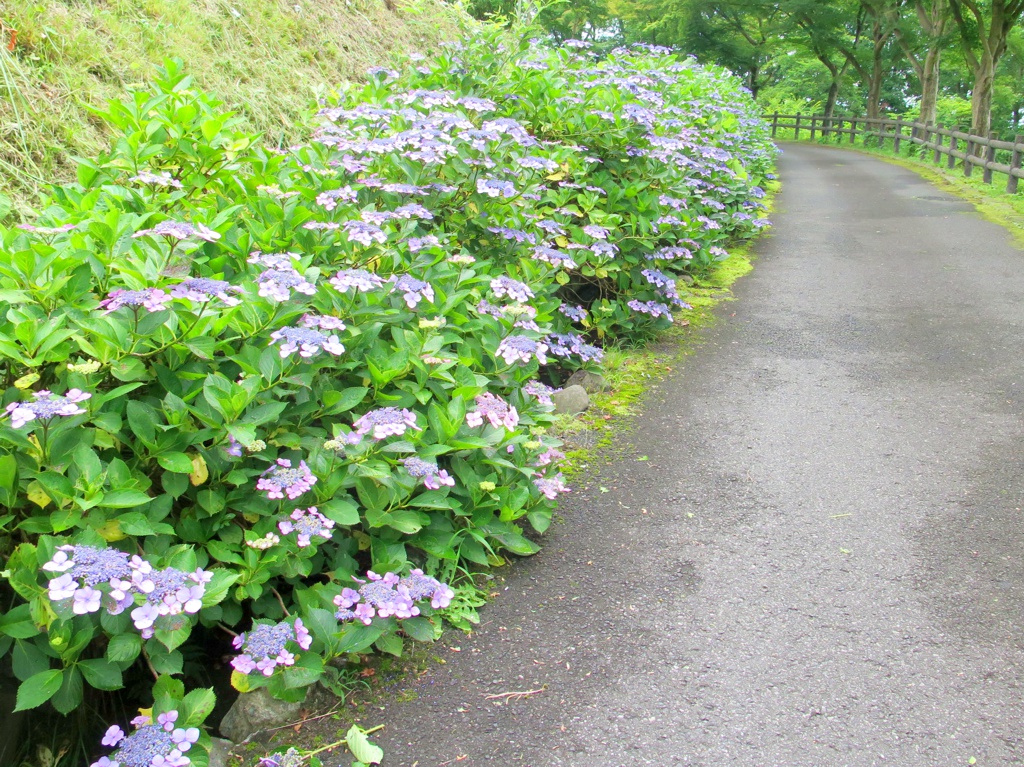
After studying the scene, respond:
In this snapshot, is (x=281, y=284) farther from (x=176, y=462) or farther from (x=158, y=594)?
(x=158, y=594)

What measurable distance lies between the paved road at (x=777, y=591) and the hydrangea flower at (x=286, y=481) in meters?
0.73

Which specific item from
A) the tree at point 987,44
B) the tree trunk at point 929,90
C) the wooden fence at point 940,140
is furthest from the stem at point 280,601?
the tree trunk at point 929,90

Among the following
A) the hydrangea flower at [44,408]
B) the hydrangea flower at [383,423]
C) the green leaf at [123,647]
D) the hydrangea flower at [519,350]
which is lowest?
the green leaf at [123,647]

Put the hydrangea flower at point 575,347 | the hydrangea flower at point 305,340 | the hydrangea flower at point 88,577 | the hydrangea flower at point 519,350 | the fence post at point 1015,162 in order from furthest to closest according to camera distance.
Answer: the fence post at point 1015,162 < the hydrangea flower at point 575,347 < the hydrangea flower at point 519,350 < the hydrangea flower at point 305,340 < the hydrangea flower at point 88,577

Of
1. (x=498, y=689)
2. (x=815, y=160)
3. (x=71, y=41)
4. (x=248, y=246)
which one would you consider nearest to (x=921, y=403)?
(x=498, y=689)

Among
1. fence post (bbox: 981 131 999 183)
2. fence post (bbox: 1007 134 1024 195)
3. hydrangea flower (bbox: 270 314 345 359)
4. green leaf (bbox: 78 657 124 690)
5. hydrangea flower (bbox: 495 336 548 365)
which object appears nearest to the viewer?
green leaf (bbox: 78 657 124 690)

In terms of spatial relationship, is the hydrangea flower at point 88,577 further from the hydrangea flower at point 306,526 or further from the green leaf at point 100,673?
the hydrangea flower at point 306,526

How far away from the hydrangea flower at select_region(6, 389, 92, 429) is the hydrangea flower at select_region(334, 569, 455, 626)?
91cm

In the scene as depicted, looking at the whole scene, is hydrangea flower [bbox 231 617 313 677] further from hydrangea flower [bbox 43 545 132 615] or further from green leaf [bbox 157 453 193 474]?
green leaf [bbox 157 453 193 474]

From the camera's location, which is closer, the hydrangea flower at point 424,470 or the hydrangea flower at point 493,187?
the hydrangea flower at point 424,470

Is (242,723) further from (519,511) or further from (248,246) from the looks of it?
(248,246)

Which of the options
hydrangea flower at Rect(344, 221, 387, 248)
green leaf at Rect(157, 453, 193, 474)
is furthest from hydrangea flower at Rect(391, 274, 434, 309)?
green leaf at Rect(157, 453, 193, 474)

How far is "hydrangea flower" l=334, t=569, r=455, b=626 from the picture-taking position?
7.86 ft

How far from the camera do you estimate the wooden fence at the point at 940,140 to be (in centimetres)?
1443
